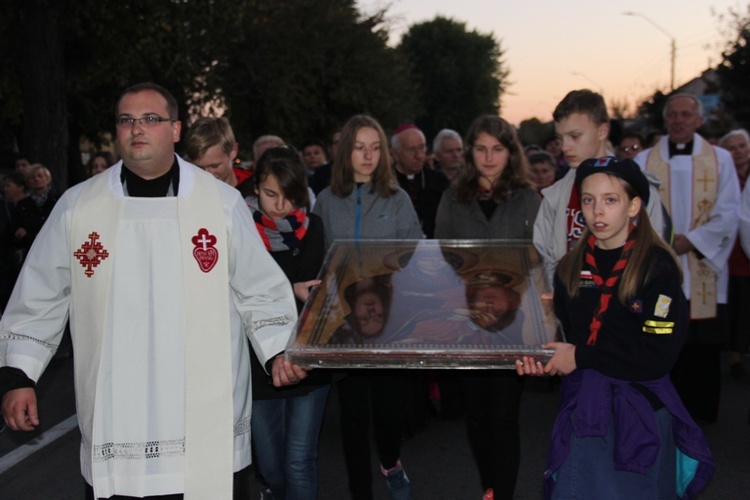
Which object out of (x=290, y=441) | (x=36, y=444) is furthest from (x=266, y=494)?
(x=36, y=444)

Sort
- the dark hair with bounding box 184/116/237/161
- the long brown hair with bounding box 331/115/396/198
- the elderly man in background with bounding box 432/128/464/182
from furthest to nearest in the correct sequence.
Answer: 1. the elderly man in background with bounding box 432/128/464/182
2. the dark hair with bounding box 184/116/237/161
3. the long brown hair with bounding box 331/115/396/198

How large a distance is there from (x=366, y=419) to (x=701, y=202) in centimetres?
342

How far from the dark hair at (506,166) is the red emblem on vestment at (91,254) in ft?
7.48

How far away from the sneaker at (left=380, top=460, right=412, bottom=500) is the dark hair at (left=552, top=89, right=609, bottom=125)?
1985 mm

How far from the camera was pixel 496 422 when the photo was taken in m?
4.39

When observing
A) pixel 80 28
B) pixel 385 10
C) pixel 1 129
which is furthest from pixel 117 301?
pixel 385 10

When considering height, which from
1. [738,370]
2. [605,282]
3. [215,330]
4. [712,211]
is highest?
[712,211]

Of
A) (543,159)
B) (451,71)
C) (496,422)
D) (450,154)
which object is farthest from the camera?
(451,71)

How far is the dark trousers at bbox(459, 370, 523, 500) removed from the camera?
436 centimetres

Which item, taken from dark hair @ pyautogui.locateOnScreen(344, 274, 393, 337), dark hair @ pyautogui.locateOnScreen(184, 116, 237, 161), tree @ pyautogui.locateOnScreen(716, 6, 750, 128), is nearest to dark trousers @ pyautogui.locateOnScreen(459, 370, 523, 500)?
dark hair @ pyautogui.locateOnScreen(344, 274, 393, 337)

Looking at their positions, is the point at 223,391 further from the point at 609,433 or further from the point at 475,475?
the point at 475,475

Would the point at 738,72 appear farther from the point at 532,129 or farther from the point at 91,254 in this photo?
the point at 532,129

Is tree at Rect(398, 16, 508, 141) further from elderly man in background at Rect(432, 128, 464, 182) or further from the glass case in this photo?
the glass case

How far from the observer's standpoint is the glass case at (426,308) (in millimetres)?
3479
